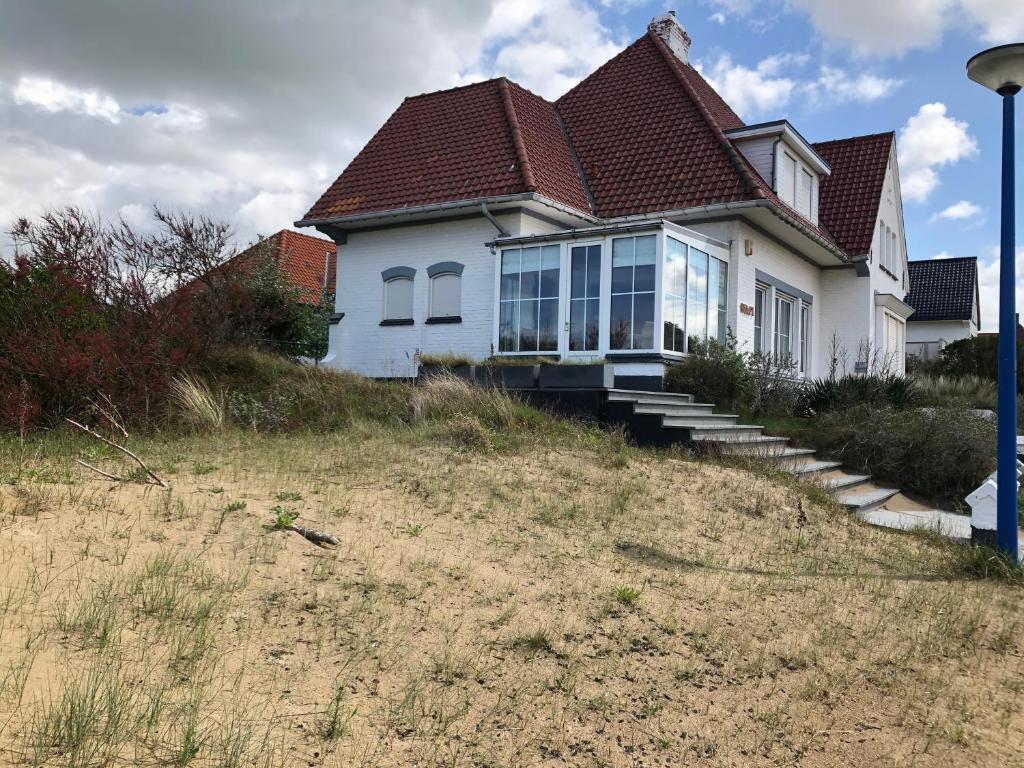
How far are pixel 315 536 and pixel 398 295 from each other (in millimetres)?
11913

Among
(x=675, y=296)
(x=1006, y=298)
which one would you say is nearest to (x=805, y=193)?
(x=675, y=296)

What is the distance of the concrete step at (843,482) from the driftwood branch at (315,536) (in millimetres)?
6849

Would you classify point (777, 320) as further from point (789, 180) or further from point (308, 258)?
point (308, 258)

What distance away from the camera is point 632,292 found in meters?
13.2

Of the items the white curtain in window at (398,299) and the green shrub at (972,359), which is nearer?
the white curtain in window at (398,299)

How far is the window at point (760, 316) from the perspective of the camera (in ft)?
54.9

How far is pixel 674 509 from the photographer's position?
741 cm

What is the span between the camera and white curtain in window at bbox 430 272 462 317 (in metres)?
15.9

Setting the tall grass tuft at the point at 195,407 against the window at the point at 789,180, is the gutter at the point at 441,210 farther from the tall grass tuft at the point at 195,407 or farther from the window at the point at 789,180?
the tall grass tuft at the point at 195,407

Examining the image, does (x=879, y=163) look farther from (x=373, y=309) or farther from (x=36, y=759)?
(x=36, y=759)

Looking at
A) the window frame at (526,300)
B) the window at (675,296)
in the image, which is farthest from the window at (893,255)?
the window frame at (526,300)

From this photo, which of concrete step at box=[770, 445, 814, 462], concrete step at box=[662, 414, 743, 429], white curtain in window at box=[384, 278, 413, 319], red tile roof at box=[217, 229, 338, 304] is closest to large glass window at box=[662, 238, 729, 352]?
concrete step at box=[662, 414, 743, 429]

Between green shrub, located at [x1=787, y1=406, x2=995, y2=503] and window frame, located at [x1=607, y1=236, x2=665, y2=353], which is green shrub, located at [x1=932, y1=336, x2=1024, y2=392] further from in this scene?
window frame, located at [x1=607, y1=236, x2=665, y2=353]

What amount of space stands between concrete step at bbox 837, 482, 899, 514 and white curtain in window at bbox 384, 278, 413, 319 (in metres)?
9.28
